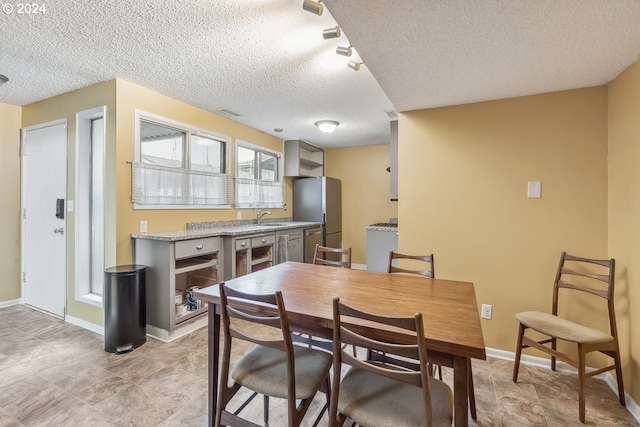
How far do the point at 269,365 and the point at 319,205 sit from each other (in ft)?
12.5

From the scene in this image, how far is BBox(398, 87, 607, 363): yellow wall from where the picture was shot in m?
2.14

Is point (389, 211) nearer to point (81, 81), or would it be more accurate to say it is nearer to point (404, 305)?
point (404, 305)

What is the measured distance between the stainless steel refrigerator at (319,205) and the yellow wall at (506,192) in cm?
244

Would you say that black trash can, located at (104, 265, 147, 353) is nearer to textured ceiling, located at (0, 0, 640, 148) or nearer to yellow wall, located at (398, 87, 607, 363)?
textured ceiling, located at (0, 0, 640, 148)

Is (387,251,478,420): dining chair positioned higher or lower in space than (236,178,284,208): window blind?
lower

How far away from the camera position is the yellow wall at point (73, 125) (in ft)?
8.83

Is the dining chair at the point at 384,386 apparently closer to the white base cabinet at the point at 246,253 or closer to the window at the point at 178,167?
the white base cabinet at the point at 246,253

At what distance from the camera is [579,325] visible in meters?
1.96

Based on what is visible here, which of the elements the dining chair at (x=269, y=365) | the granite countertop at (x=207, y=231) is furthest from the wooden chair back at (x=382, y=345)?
the granite countertop at (x=207, y=231)

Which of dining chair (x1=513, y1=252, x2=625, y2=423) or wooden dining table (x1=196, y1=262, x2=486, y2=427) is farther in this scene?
dining chair (x1=513, y1=252, x2=625, y2=423)

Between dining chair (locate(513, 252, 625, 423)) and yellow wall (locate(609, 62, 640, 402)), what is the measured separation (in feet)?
0.22

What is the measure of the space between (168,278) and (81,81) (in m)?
2.03

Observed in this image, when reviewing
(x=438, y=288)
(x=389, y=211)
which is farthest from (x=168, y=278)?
(x=389, y=211)

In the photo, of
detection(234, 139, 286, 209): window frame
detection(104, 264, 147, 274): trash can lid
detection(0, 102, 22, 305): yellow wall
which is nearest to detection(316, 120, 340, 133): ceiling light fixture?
detection(234, 139, 286, 209): window frame
